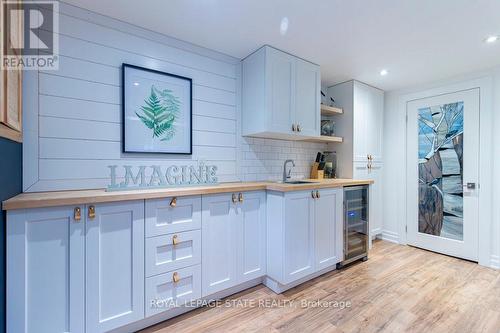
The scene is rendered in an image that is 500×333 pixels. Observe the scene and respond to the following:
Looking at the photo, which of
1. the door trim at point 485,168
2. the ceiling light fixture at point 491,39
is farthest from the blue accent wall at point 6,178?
the door trim at point 485,168

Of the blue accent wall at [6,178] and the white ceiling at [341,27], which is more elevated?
the white ceiling at [341,27]

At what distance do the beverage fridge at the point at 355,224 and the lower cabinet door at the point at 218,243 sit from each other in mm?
1401

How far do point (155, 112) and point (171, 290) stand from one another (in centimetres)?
146

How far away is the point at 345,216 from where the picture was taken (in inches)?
106

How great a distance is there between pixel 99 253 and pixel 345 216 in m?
2.40

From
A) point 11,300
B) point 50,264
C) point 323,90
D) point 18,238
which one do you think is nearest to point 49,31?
point 18,238

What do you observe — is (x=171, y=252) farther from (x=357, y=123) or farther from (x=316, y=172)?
(x=357, y=123)

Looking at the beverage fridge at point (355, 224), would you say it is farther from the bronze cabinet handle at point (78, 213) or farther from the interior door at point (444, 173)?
the bronze cabinet handle at point (78, 213)

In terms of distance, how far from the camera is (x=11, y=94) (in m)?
1.17

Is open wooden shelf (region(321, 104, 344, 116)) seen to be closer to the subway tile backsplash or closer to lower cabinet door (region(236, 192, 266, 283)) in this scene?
the subway tile backsplash

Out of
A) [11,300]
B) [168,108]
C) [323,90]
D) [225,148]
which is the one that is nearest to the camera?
[11,300]

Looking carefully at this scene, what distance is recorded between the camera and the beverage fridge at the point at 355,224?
272 centimetres

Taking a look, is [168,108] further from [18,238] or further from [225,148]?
[18,238]

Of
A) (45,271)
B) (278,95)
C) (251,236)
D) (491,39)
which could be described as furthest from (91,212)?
(491,39)
